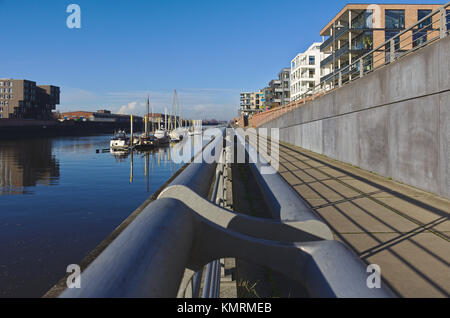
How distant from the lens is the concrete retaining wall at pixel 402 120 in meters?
7.05

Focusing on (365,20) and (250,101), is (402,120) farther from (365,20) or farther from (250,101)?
(250,101)

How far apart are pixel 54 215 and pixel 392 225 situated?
1607cm

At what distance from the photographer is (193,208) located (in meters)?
1.97

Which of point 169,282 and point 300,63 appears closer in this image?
point 169,282

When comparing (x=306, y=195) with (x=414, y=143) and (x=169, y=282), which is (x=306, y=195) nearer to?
(x=414, y=143)

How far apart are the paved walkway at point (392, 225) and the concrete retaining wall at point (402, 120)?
1.91ft

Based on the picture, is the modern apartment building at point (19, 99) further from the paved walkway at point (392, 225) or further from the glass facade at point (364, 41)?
the paved walkway at point (392, 225)

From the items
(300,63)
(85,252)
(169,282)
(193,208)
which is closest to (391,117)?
(193,208)

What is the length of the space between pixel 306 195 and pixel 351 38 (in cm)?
5298

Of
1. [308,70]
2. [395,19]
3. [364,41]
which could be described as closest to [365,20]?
[395,19]

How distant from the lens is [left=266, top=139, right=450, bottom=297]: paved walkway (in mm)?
3330

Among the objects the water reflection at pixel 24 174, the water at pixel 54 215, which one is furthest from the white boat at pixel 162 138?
the water at pixel 54 215

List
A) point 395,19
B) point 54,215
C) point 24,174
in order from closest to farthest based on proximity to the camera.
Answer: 1. point 54,215
2. point 24,174
3. point 395,19

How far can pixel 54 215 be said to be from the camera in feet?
54.6
